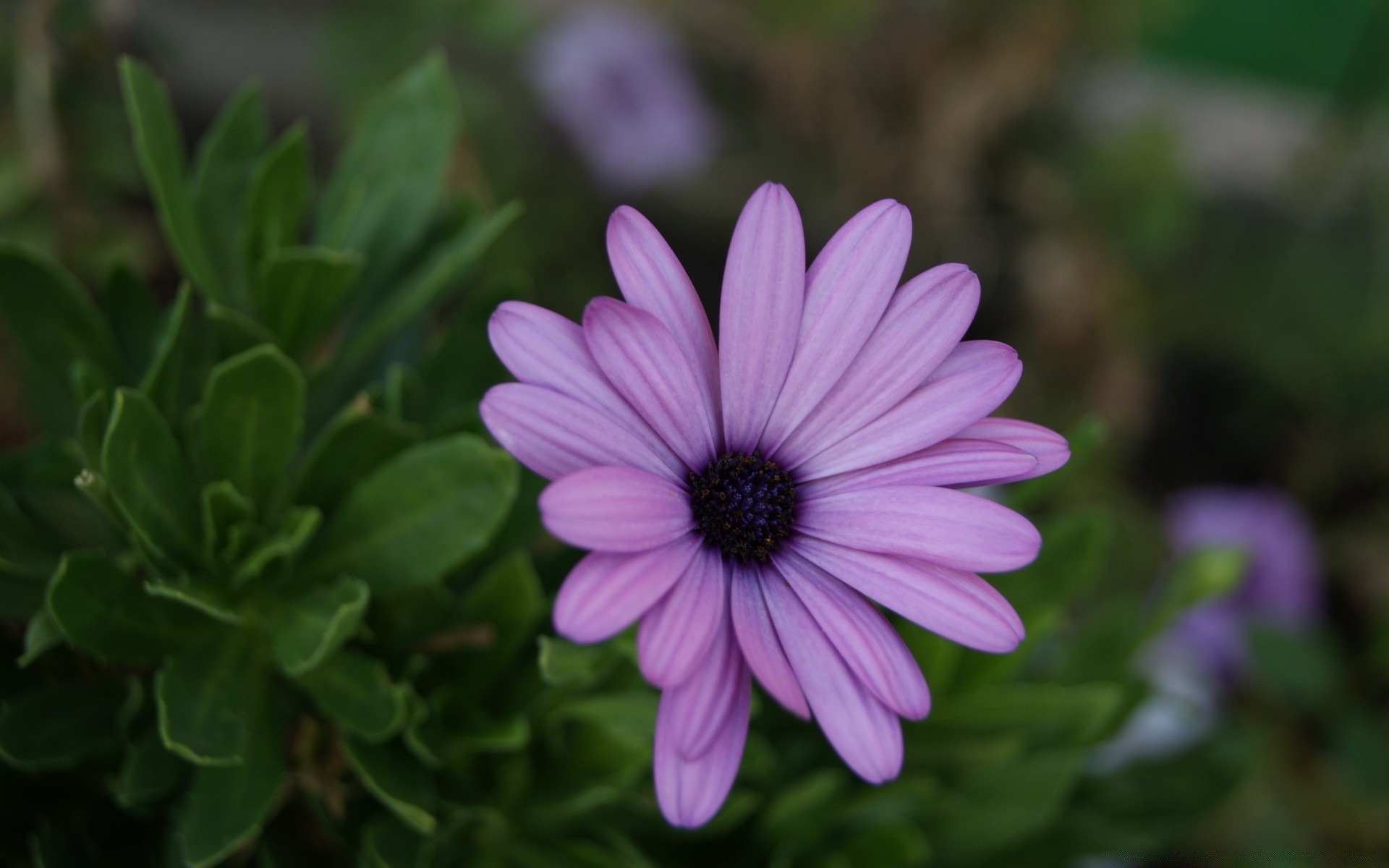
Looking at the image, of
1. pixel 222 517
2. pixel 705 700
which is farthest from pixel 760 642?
pixel 222 517

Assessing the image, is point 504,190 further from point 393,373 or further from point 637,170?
point 393,373

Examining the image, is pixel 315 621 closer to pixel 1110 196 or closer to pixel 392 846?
pixel 392 846

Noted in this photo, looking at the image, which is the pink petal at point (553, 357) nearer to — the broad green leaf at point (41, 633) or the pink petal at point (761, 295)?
the pink petal at point (761, 295)

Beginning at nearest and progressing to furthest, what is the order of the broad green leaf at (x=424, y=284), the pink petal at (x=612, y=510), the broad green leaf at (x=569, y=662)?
the pink petal at (x=612, y=510)
the broad green leaf at (x=569, y=662)
the broad green leaf at (x=424, y=284)

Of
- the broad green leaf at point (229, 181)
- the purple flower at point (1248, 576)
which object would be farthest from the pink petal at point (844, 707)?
the purple flower at point (1248, 576)

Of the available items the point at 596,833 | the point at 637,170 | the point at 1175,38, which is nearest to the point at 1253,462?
the point at 1175,38

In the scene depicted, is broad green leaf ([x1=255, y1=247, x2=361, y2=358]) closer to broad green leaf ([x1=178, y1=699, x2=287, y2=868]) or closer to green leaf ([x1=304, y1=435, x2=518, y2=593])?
green leaf ([x1=304, y1=435, x2=518, y2=593])
